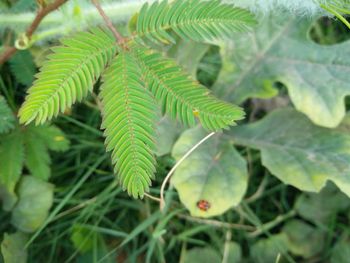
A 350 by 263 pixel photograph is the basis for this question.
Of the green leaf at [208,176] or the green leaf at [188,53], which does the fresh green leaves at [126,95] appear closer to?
the green leaf at [208,176]

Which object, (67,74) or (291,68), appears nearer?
(67,74)

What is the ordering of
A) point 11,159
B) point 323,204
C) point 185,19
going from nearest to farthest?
point 185,19 < point 11,159 < point 323,204

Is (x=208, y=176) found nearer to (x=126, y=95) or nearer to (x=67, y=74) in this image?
(x=126, y=95)

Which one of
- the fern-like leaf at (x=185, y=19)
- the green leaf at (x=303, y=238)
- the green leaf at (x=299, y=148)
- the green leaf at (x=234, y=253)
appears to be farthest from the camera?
the green leaf at (x=303, y=238)

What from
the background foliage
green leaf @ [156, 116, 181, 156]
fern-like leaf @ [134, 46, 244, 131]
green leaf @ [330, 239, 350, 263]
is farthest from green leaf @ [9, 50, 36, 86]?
green leaf @ [330, 239, 350, 263]

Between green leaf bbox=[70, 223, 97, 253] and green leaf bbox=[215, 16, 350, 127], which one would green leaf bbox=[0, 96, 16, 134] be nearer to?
green leaf bbox=[70, 223, 97, 253]

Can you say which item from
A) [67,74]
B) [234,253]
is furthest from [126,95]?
[234,253]

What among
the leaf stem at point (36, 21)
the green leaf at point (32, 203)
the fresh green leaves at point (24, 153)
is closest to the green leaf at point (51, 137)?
the fresh green leaves at point (24, 153)
